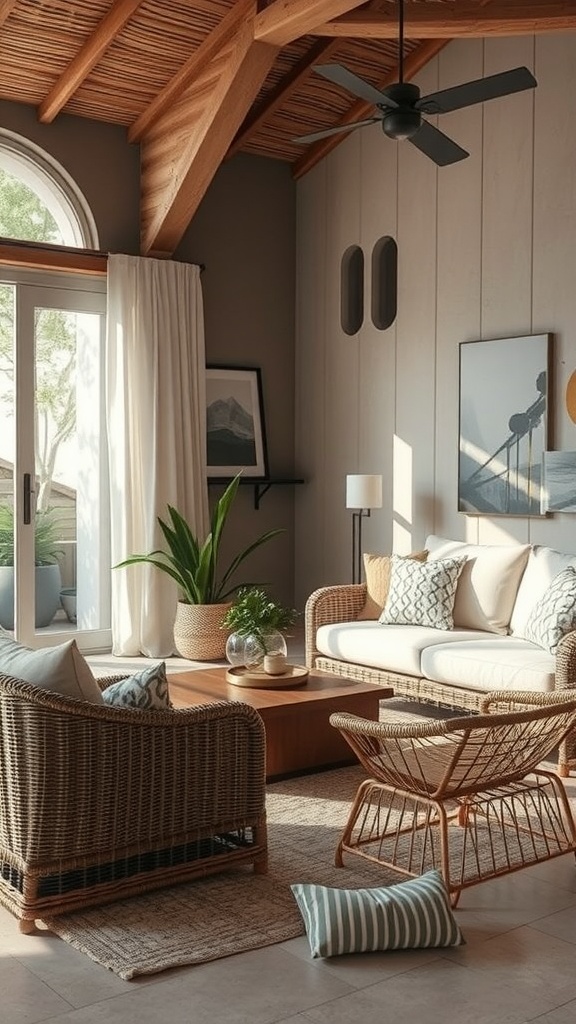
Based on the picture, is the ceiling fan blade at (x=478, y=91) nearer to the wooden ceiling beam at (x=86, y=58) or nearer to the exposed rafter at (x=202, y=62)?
the exposed rafter at (x=202, y=62)

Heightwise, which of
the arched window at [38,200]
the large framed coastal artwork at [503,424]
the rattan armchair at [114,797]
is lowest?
the rattan armchair at [114,797]

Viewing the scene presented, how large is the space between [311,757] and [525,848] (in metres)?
1.08

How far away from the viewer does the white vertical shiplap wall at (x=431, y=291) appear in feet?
20.1

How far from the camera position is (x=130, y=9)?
5836 millimetres

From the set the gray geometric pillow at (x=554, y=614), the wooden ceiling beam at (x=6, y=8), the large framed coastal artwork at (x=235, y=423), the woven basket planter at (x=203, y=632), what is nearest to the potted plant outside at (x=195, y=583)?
the woven basket planter at (x=203, y=632)

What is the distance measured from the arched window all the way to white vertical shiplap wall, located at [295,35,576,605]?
1.76 meters

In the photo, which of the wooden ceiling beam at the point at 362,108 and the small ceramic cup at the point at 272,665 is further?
the wooden ceiling beam at the point at 362,108

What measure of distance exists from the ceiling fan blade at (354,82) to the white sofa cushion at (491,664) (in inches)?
91.0

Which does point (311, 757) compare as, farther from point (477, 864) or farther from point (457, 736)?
point (477, 864)

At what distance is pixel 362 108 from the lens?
7367mm

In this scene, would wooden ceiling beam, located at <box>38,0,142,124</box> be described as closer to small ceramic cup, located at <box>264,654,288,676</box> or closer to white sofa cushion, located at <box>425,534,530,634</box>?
white sofa cushion, located at <box>425,534,530,634</box>

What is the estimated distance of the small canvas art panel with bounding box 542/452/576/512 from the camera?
5953 mm

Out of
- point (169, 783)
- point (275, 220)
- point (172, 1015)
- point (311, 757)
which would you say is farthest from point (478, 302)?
point (172, 1015)

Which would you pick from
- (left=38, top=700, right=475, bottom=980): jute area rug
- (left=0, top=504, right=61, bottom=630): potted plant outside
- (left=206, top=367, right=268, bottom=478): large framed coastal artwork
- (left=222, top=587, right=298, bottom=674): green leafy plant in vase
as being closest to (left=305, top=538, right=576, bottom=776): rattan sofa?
(left=222, top=587, right=298, bottom=674): green leafy plant in vase
